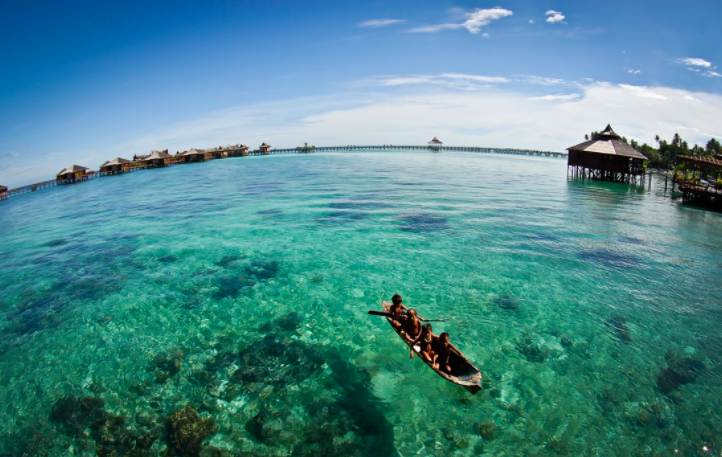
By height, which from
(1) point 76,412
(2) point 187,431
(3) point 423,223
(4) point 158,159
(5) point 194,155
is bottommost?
(2) point 187,431

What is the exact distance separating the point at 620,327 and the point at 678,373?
2.46 metres

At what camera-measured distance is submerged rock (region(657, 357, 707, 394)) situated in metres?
10.5

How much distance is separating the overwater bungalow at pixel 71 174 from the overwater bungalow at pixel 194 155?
2573 cm

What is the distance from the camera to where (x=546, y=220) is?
28359 millimetres

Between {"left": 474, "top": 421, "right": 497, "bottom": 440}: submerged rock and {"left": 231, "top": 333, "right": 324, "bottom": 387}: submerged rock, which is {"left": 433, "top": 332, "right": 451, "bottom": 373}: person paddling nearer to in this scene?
{"left": 474, "top": 421, "right": 497, "bottom": 440}: submerged rock

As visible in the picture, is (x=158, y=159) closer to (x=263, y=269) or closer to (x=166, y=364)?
(x=263, y=269)

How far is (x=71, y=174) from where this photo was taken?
70.1 m

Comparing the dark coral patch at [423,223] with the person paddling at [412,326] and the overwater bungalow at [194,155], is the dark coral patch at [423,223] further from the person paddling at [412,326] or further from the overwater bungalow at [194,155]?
the overwater bungalow at [194,155]

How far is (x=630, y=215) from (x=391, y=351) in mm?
30276

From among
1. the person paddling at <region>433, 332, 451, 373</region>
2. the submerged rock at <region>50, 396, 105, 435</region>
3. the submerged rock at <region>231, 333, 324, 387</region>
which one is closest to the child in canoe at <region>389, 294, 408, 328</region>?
the person paddling at <region>433, 332, 451, 373</region>

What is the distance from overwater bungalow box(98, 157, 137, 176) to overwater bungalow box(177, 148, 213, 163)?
49.2 ft

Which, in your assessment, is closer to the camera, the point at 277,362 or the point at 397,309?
the point at 397,309

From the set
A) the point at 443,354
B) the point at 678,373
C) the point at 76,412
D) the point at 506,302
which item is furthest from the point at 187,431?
the point at 678,373

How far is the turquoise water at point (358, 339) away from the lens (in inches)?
360
